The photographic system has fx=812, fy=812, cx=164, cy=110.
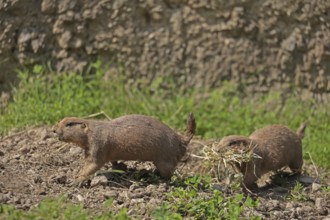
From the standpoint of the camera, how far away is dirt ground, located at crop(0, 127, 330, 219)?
695cm

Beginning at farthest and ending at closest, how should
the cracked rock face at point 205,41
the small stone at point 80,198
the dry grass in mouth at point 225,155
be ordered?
the cracked rock face at point 205,41
the dry grass in mouth at point 225,155
the small stone at point 80,198

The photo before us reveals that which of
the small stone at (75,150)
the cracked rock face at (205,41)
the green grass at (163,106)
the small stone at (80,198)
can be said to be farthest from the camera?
the cracked rock face at (205,41)

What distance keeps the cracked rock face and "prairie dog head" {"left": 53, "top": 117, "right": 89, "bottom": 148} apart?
314 centimetres

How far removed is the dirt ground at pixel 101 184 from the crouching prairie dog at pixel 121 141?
6.3 inches

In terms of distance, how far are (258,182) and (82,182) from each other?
2220 millimetres

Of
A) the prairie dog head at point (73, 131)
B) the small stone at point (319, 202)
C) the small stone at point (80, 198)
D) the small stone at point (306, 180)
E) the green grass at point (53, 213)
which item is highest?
the prairie dog head at point (73, 131)

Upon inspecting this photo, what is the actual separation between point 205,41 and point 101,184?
4.05 metres

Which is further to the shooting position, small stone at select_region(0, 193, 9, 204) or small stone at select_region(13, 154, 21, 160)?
small stone at select_region(13, 154, 21, 160)

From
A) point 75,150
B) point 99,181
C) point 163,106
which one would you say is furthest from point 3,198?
point 163,106

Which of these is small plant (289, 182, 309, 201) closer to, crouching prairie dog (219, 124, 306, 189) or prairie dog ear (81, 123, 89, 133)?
crouching prairie dog (219, 124, 306, 189)

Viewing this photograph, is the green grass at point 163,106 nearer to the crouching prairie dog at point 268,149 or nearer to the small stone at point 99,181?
the crouching prairie dog at point 268,149

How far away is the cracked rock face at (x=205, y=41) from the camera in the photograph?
1072 cm

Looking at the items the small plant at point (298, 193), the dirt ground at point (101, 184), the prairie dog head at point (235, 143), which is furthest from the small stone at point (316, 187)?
the prairie dog head at point (235, 143)

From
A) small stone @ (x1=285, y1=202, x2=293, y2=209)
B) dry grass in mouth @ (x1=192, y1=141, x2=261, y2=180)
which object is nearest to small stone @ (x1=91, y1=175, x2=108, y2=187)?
dry grass in mouth @ (x1=192, y1=141, x2=261, y2=180)
